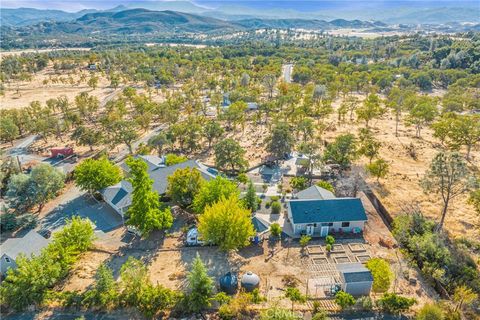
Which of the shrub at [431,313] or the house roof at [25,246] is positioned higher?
the shrub at [431,313]

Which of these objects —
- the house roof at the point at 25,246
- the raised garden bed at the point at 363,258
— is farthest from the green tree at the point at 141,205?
the raised garden bed at the point at 363,258

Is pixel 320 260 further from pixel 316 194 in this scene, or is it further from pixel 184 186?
pixel 184 186

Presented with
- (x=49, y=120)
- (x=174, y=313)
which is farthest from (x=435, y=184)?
(x=49, y=120)

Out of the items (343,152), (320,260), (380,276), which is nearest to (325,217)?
(320,260)

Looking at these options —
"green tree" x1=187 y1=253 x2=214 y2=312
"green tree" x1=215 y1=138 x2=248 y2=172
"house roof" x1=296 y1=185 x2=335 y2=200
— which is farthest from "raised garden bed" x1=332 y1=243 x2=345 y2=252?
"green tree" x1=215 y1=138 x2=248 y2=172

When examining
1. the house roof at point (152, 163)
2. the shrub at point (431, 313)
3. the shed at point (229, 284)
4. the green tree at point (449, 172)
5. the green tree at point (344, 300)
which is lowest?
the shed at point (229, 284)

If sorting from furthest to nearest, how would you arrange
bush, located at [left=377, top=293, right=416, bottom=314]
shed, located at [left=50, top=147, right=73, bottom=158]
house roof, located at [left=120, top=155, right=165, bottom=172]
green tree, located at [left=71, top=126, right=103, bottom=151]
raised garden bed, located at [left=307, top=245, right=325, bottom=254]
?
1. green tree, located at [left=71, top=126, right=103, bottom=151]
2. shed, located at [left=50, top=147, right=73, bottom=158]
3. house roof, located at [left=120, top=155, right=165, bottom=172]
4. raised garden bed, located at [left=307, top=245, right=325, bottom=254]
5. bush, located at [left=377, top=293, right=416, bottom=314]

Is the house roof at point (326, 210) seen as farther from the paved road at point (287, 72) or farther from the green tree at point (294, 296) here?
the paved road at point (287, 72)

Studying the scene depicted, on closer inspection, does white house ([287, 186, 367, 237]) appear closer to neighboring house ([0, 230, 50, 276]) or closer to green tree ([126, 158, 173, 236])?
green tree ([126, 158, 173, 236])
